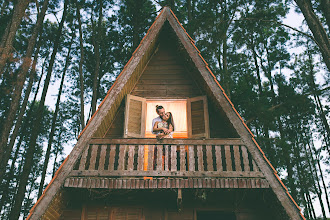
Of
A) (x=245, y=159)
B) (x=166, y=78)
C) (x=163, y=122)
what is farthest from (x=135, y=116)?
(x=245, y=159)

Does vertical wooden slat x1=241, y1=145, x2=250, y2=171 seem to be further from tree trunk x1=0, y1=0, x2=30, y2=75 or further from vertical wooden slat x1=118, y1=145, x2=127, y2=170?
tree trunk x1=0, y1=0, x2=30, y2=75

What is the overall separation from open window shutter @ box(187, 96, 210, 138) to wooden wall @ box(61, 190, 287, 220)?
176 centimetres

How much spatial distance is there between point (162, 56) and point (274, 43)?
15.0 m

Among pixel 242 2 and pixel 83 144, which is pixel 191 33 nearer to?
pixel 242 2

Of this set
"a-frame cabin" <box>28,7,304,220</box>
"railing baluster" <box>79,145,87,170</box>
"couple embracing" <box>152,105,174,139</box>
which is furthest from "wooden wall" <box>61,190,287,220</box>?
"couple embracing" <box>152,105,174,139</box>

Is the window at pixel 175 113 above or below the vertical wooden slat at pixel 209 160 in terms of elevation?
above

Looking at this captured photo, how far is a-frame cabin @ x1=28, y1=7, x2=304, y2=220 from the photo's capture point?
684 cm

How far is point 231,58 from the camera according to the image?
18281 mm

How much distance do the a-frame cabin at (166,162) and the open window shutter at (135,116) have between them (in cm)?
3

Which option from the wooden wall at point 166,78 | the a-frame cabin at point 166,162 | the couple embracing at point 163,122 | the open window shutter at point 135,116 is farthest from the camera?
the wooden wall at point 166,78

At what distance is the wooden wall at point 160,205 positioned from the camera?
780 cm

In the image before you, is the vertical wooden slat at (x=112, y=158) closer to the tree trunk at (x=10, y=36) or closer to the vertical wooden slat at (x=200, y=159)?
the vertical wooden slat at (x=200, y=159)

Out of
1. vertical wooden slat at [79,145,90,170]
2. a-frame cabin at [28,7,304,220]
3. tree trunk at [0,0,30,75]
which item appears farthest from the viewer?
tree trunk at [0,0,30,75]

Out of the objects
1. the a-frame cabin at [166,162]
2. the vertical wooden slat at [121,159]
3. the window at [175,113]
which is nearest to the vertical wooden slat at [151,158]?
the a-frame cabin at [166,162]
